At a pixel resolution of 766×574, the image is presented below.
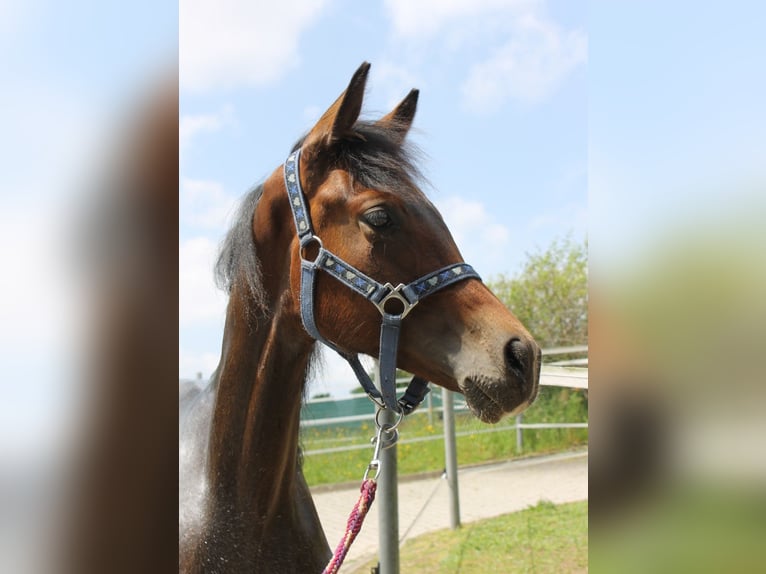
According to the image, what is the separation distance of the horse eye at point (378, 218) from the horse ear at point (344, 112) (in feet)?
1.07

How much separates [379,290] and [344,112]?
627mm

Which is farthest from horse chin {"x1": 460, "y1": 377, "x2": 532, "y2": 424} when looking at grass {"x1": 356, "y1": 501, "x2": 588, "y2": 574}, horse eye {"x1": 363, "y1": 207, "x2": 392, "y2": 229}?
grass {"x1": 356, "y1": 501, "x2": 588, "y2": 574}

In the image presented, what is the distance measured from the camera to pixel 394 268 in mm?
1786

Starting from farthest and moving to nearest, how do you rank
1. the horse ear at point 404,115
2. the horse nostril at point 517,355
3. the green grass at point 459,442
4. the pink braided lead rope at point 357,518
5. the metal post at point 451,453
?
the green grass at point 459,442
the metal post at point 451,453
the horse ear at point 404,115
the horse nostril at point 517,355
the pink braided lead rope at point 357,518

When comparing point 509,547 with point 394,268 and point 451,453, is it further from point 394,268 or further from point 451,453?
point 394,268

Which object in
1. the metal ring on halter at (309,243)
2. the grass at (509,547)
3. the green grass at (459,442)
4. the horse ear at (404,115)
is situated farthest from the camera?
the green grass at (459,442)

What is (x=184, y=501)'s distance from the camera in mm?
2021

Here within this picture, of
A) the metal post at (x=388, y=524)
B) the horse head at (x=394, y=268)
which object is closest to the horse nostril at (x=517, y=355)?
the horse head at (x=394, y=268)

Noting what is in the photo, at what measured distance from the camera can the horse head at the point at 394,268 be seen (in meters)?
1.67

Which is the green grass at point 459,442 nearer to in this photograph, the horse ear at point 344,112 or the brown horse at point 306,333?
the brown horse at point 306,333

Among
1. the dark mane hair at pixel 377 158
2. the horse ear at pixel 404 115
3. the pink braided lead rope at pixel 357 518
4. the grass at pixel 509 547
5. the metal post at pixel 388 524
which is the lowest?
the grass at pixel 509 547

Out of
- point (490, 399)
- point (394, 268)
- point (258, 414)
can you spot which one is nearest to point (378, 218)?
point (394, 268)

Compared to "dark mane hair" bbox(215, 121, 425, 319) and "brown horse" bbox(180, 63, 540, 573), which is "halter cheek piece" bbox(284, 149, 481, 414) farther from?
"dark mane hair" bbox(215, 121, 425, 319)
